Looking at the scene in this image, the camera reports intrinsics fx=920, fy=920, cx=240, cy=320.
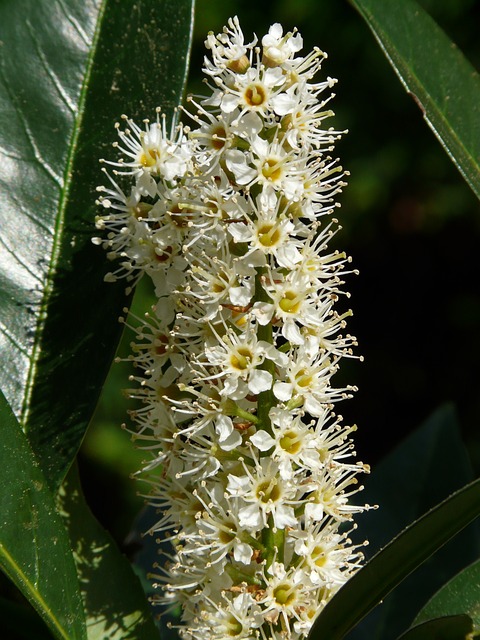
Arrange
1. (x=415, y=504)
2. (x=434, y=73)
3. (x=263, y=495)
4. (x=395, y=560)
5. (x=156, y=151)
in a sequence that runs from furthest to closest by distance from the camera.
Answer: (x=415, y=504)
(x=434, y=73)
(x=156, y=151)
(x=263, y=495)
(x=395, y=560)

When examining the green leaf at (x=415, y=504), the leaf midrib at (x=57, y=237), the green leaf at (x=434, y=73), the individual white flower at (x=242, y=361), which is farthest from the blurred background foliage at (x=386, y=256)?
the individual white flower at (x=242, y=361)

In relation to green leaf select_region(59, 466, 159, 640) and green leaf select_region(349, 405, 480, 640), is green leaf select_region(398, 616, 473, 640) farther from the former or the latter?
green leaf select_region(349, 405, 480, 640)

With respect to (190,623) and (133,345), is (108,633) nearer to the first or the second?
(190,623)

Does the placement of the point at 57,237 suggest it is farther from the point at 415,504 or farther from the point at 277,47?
the point at 415,504

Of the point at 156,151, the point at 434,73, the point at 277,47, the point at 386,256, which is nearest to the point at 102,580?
the point at 156,151

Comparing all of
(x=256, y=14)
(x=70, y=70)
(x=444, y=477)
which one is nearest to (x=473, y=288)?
Answer: (x=256, y=14)
